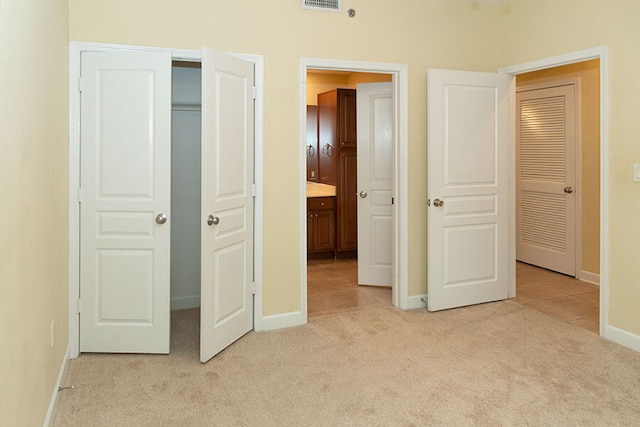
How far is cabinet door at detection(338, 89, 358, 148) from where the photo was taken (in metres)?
6.71

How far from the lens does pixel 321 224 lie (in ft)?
22.1

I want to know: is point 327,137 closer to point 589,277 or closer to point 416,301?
point 416,301

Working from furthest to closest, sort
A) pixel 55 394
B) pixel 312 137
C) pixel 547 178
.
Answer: pixel 312 137, pixel 547 178, pixel 55 394

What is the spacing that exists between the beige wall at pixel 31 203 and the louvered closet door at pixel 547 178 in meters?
5.11

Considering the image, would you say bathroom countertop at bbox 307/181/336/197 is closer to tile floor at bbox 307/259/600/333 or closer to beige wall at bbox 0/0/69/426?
tile floor at bbox 307/259/600/333

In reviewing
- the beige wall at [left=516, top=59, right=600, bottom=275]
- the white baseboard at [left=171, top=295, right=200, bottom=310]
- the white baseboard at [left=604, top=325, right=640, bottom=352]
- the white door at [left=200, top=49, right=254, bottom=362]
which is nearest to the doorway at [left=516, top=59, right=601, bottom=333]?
the beige wall at [left=516, top=59, right=600, bottom=275]

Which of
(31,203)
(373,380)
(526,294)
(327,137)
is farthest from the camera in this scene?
(327,137)

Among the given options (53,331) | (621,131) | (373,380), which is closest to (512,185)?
(621,131)

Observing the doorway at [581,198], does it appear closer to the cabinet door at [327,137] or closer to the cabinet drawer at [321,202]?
the cabinet drawer at [321,202]

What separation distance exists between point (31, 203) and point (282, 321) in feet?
7.48

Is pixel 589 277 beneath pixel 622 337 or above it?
above

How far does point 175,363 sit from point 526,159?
16.3 feet

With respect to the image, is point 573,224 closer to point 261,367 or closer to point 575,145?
point 575,145

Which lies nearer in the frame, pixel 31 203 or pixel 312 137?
pixel 31 203
